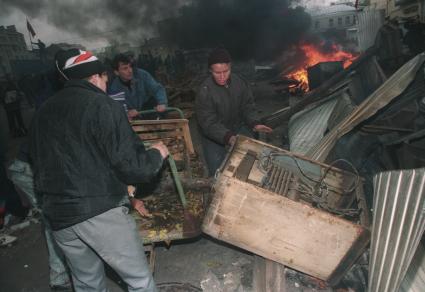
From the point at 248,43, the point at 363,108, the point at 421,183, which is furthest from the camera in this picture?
the point at 248,43

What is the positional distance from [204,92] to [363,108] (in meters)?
2.13

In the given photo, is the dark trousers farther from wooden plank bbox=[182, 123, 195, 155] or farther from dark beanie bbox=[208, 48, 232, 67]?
dark beanie bbox=[208, 48, 232, 67]

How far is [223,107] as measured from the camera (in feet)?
14.3

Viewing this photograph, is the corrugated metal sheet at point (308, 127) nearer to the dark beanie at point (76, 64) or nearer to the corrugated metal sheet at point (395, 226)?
the corrugated metal sheet at point (395, 226)

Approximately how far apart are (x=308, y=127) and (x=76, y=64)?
4.61 metres

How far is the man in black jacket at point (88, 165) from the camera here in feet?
6.75

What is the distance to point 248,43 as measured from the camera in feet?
82.0

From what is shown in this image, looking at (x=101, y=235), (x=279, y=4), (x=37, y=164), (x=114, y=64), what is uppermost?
(x=279, y=4)

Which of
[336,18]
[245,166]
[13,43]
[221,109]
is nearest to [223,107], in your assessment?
[221,109]

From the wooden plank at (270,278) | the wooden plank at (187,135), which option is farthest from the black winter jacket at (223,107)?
the wooden plank at (270,278)

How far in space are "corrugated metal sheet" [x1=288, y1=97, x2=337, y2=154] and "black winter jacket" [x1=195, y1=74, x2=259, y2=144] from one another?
1236 millimetres

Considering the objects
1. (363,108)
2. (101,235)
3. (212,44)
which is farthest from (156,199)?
(212,44)

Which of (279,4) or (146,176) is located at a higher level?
(279,4)

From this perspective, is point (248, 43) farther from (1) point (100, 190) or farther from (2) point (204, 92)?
(1) point (100, 190)
